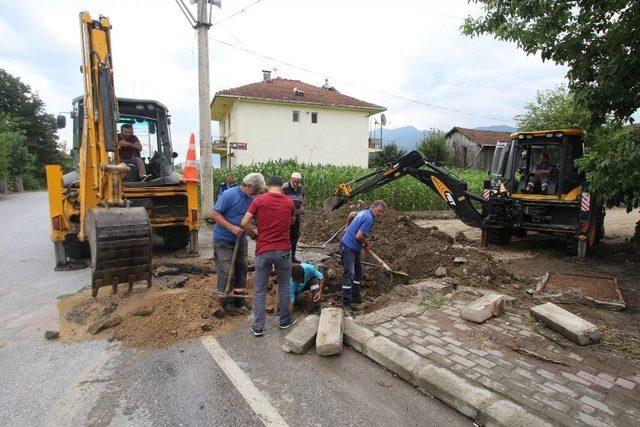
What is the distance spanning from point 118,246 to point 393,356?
10.8 ft

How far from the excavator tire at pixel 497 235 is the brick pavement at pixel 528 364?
5.01 meters

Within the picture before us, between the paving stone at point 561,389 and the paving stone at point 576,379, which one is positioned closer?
the paving stone at point 561,389

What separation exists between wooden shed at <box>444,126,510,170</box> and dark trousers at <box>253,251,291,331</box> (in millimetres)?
32786

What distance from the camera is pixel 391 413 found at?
3.04m

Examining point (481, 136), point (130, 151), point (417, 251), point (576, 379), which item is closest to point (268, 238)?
point (576, 379)

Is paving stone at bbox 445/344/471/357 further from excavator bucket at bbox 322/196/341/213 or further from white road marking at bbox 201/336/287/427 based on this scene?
excavator bucket at bbox 322/196/341/213

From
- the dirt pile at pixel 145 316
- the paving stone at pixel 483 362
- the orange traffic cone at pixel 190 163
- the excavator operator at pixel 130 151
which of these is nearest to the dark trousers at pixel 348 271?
the dirt pile at pixel 145 316

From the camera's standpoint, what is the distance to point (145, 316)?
15.3ft

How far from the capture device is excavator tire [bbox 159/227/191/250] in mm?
8477

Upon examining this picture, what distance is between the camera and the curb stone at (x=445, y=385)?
282cm

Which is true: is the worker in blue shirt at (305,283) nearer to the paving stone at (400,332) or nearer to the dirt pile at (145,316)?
the dirt pile at (145,316)

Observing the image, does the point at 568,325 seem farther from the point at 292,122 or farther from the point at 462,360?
the point at 292,122

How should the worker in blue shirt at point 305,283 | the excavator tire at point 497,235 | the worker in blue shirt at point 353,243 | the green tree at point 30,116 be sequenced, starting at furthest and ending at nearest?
the green tree at point 30,116, the excavator tire at point 497,235, the worker in blue shirt at point 353,243, the worker in blue shirt at point 305,283

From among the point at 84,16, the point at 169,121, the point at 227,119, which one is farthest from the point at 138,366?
the point at 227,119
